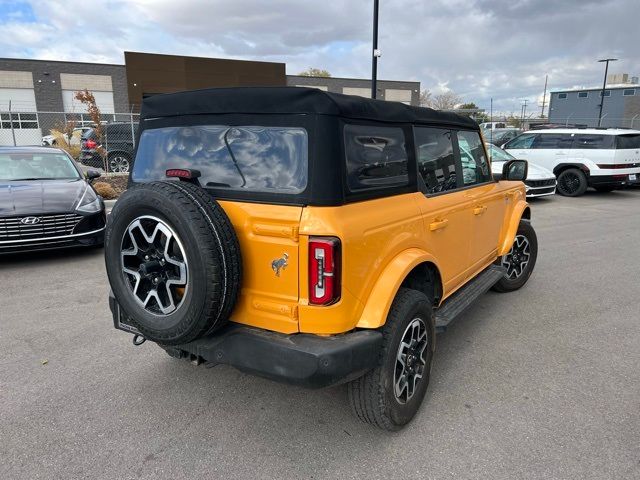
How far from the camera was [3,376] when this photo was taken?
3.29 metres

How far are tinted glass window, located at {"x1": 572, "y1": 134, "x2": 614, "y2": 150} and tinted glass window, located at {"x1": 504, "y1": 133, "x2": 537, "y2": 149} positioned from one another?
120cm

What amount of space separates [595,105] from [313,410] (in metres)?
61.3

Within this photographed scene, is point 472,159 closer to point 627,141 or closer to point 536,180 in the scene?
point 536,180

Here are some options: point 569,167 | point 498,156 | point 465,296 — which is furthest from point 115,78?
point 465,296

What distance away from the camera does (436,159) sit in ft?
11.0

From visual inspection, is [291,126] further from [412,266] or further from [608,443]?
[608,443]

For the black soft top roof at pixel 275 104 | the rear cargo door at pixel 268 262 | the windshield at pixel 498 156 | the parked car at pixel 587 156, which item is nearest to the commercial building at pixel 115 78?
the parked car at pixel 587 156

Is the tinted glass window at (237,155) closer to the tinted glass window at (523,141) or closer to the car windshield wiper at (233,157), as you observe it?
the car windshield wiper at (233,157)

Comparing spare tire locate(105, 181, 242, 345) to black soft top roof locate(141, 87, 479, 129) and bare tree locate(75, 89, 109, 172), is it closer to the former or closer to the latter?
black soft top roof locate(141, 87, 479, 129)

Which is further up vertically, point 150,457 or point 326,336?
point 326,336

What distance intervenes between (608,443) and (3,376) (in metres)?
3.90

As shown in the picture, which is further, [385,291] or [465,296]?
[465,296]

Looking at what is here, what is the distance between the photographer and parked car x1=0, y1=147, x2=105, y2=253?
18.7ft

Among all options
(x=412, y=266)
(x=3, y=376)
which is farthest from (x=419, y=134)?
(x=3, y=376)
